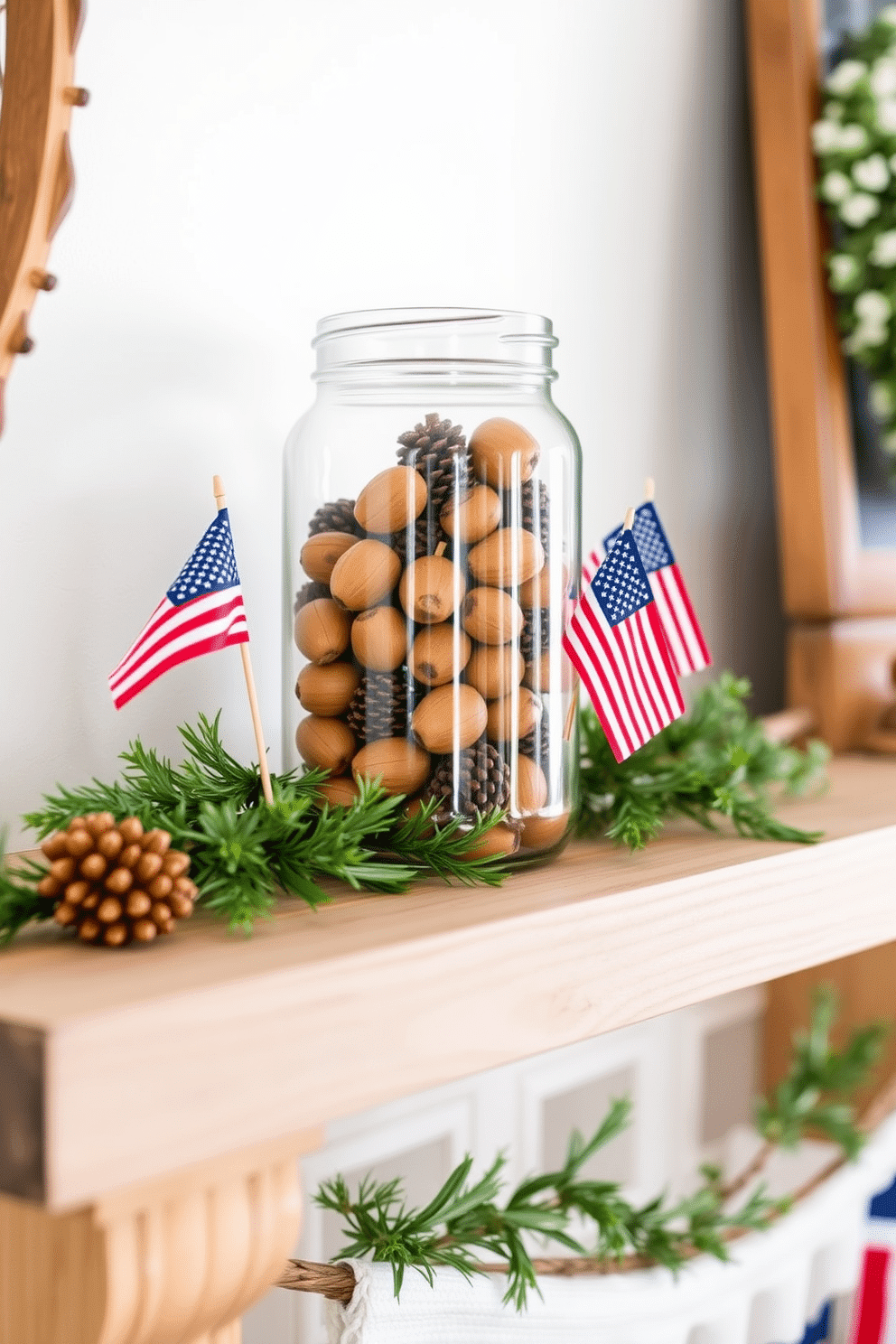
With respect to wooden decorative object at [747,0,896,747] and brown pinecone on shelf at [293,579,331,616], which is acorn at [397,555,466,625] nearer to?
brown pinecone on shelf at [293,579,331,616]

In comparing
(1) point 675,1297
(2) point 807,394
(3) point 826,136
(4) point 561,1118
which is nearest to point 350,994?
(1) point 675,1297

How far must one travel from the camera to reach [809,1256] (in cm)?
92

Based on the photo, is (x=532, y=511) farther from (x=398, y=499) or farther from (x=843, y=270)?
(x=843, y=270)

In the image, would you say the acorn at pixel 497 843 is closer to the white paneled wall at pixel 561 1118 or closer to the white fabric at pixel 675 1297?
the white fabric at pixel 675 1297

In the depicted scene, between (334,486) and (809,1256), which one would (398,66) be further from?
(809,1256)

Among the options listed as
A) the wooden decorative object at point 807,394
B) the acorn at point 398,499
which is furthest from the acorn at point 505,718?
the wooden decorative object at point 807,394

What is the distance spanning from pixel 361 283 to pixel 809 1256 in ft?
2.49

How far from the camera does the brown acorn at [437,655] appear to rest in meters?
0.63

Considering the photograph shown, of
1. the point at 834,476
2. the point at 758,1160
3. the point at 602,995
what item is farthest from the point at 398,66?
the point at 758,1160

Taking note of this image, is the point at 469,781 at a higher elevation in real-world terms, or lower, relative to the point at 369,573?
lower

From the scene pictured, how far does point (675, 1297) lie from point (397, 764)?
1.37ft

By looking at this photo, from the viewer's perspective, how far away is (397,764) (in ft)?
2.08

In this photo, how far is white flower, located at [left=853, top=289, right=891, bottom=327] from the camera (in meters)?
1.09

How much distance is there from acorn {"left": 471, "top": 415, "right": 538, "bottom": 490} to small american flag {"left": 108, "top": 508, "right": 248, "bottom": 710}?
14 cm
